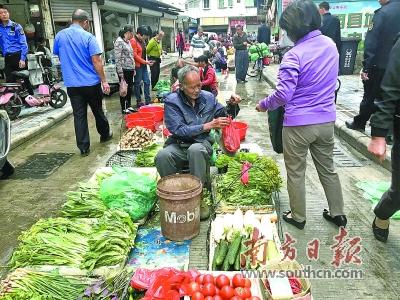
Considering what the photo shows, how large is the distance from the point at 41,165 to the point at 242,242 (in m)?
4.17

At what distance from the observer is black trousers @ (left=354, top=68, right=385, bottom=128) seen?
5.51 metres

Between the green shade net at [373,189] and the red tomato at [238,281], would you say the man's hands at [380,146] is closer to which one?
the red tomato at [238,281]

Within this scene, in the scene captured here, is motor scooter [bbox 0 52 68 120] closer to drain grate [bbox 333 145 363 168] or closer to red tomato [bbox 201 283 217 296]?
drain grate [bbox 333 145 363 168]

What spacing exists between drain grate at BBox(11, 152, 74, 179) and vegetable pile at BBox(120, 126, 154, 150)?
1.11 m

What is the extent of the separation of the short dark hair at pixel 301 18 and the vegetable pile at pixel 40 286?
2732 mm

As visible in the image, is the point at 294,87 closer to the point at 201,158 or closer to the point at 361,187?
the point at 201,158

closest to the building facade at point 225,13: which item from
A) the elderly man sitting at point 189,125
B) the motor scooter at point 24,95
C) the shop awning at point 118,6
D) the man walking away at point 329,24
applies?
the shop awning at point 118,6

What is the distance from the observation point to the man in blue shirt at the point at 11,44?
8.28 metres

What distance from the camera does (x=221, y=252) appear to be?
288cm

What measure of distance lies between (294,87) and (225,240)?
4.94ft

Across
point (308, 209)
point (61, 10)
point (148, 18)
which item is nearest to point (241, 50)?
point (61, 10)

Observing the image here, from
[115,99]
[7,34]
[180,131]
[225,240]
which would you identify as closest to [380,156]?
[225,240]

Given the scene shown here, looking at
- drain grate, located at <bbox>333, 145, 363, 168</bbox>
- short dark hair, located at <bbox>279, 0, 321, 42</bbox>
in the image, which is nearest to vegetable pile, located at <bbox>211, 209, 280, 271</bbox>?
short dark hair, located at <bbox>279, 0, 321, 42</bbox>

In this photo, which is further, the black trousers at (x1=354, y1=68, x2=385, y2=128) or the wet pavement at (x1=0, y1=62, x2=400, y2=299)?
the black trousers at (x1=354, y1=68, x2=385, y2=128)
